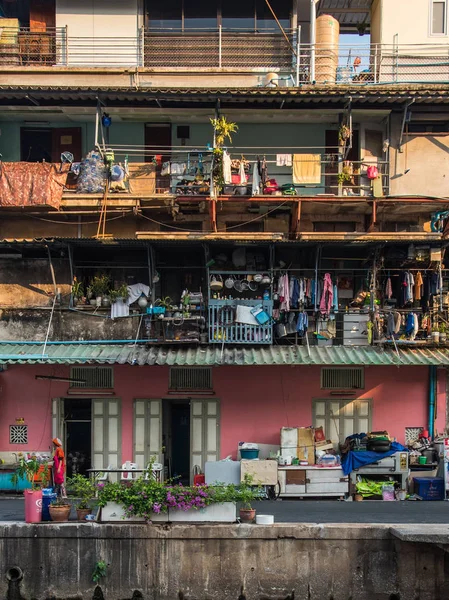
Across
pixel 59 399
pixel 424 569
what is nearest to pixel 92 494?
pixel 59 399

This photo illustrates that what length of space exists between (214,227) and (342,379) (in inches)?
218

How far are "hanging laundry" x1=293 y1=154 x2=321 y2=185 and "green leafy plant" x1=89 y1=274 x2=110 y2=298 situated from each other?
19.8ft

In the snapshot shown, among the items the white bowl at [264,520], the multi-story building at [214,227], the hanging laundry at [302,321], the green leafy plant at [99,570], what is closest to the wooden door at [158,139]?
the multi-story building at [214,227]

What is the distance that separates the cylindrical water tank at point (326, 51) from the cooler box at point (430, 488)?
38.1 feet

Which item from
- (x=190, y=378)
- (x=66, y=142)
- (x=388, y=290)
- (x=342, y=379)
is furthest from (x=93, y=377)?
(x=388, y=290)

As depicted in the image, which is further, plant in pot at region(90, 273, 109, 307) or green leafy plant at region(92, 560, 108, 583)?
plant in pot at region(90, 273, 109, 307)

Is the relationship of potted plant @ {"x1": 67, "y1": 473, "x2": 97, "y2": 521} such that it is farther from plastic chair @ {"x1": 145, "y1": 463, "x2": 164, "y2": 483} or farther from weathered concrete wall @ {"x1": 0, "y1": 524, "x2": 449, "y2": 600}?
plastic chair @ {"x1": 145, "y1": 463, "x2": 164, "y2": 483}

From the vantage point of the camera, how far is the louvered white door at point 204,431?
17.7 metres

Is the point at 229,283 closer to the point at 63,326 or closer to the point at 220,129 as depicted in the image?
the point at 220,129

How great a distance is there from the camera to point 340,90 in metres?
17.7

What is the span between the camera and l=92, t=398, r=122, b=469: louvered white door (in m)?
17.7

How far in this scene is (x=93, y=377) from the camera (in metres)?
18.0

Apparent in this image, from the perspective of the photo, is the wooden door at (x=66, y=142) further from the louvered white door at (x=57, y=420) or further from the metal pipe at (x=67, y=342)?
the louvered white door at (x=57, y=420)

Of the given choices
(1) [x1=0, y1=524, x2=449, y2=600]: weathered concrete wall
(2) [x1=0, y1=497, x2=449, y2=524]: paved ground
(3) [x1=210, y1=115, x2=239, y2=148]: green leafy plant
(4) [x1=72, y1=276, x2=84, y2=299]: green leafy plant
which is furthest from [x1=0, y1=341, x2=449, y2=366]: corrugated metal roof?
(3) [x1=210, y1=115, x2=239, y2=148]: green leafy plant
